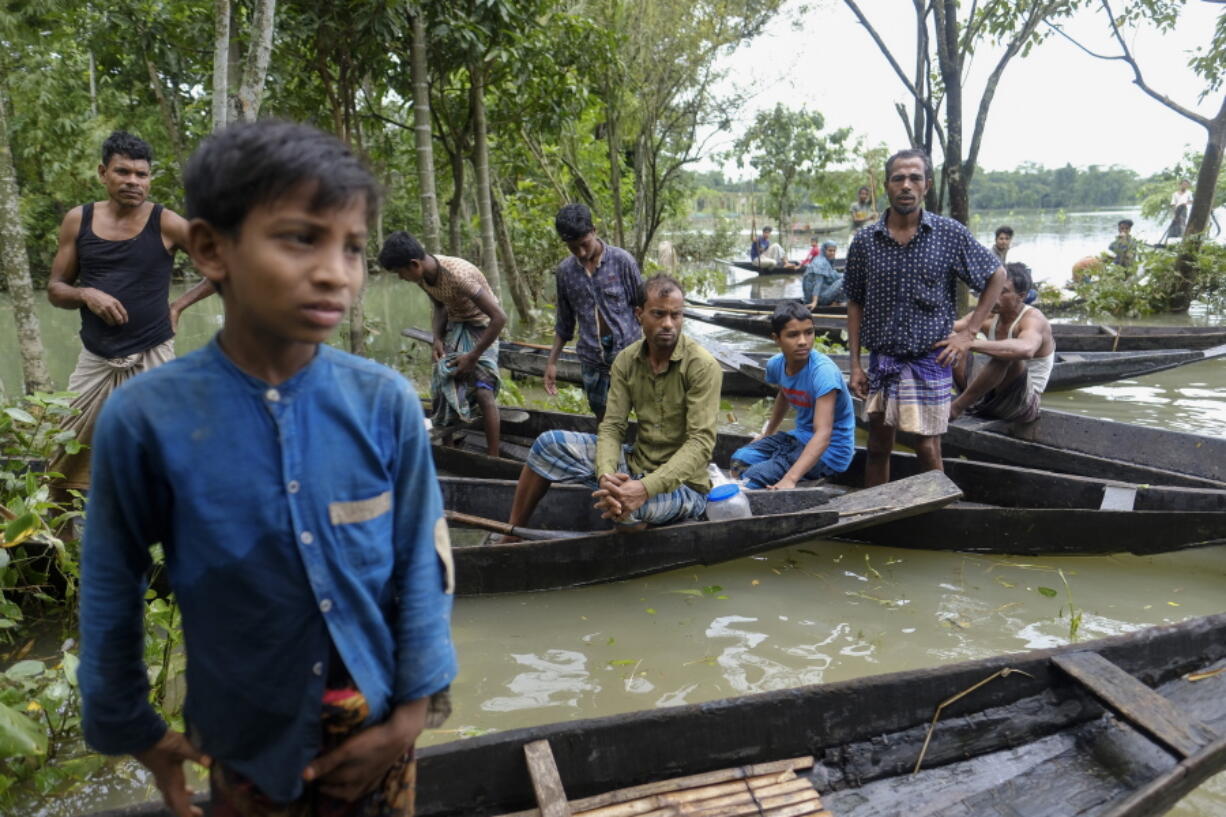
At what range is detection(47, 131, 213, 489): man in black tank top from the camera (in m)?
3.22

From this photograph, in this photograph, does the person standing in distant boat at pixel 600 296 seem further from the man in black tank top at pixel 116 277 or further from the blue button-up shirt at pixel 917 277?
the man in black tank top at pixel 116 277

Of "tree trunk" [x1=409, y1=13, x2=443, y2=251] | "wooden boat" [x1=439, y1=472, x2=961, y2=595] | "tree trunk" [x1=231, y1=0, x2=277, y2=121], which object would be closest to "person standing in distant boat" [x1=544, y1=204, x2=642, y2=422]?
"wooden boat" [x1=439, y1=472, x2=961, y2=595]

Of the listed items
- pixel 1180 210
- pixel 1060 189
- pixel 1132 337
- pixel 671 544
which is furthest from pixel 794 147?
pixel 1060 189

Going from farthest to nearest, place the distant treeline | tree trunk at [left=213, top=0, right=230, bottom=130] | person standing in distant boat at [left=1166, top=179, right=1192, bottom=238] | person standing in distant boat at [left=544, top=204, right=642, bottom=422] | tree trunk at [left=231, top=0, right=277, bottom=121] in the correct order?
the distant treeline
person standing in distant boat at [left=1166, top=179, right=1192, bottom=238]
person standing in distant boat at [left=544, top=204, right=642, bottom=422]
tree trunk at [left=213, top=0, right=230, bottom=130]
tree trunk at [left=231, top=0, right=277, bottom=121]

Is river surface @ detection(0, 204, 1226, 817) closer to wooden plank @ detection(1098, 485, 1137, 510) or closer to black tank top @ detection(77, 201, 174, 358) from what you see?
wooden plank @ detection(1098, 485, 1137, 510)

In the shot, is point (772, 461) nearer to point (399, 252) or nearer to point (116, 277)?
point (399, 252)

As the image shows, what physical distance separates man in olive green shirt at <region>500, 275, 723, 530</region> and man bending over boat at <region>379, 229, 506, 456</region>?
129 cm

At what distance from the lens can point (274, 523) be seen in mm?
999

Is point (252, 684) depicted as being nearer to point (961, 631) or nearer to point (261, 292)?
point (261, 292)

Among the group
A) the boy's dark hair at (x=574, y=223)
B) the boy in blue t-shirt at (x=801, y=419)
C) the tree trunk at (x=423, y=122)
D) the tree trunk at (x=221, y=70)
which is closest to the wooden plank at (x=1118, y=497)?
the boy in blue t-shirt at (x=801, y=419)

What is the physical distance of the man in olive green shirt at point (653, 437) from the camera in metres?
3.20

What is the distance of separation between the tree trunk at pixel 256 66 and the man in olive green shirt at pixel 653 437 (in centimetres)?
206

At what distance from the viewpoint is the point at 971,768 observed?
2381 millimetres

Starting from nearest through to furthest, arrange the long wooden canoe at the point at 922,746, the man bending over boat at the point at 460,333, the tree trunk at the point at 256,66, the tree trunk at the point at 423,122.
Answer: the long wooden canoe at the point at 922,746, the tree trunk at the point at 256,66, the man bending over boat at the point at 460,333, the tree trunk at the point at 423,122
